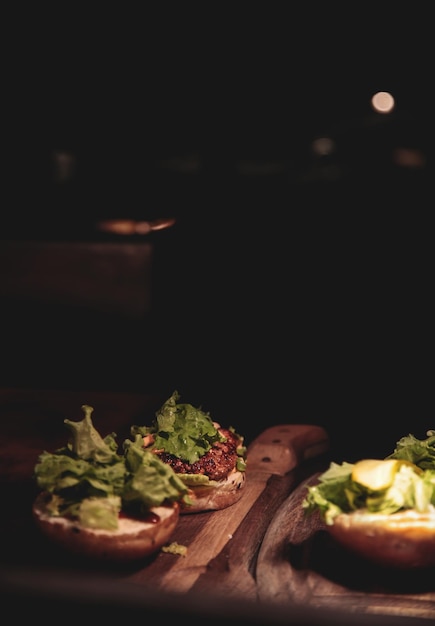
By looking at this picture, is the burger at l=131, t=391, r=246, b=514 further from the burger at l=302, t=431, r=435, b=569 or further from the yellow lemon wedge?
the yellow lemon wedge

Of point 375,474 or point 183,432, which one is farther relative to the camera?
point 183,432

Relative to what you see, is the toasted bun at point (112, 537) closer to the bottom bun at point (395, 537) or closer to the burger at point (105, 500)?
the burger at point (105, 500)

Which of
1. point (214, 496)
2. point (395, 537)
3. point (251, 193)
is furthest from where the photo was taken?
point (251, 193)

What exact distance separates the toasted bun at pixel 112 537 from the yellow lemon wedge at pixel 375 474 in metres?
0.68

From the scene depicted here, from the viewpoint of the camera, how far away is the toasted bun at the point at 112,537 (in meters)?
2.60

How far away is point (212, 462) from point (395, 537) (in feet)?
3.20

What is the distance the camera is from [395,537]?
2541 millimetres

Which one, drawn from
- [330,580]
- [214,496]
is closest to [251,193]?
[214,496]

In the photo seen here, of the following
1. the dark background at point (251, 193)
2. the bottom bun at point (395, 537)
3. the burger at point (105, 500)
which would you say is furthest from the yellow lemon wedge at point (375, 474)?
the dark background at point (251, 193)

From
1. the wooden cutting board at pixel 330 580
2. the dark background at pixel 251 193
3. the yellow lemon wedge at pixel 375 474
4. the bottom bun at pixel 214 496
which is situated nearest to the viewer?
the wooden cutting board at pixel 330 580

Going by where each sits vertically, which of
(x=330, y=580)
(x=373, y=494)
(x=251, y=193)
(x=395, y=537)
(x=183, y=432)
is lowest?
(x=330, y=580)

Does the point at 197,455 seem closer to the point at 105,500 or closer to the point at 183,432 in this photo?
Answer: the point at 183,432

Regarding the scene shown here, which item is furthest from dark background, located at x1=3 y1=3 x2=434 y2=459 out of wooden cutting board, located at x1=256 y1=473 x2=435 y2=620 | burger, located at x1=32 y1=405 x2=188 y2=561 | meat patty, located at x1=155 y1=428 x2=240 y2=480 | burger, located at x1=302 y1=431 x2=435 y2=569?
burger, located at x1=32 y1=405 x2=188 y2=561

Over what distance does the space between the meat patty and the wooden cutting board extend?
1.27 ft
